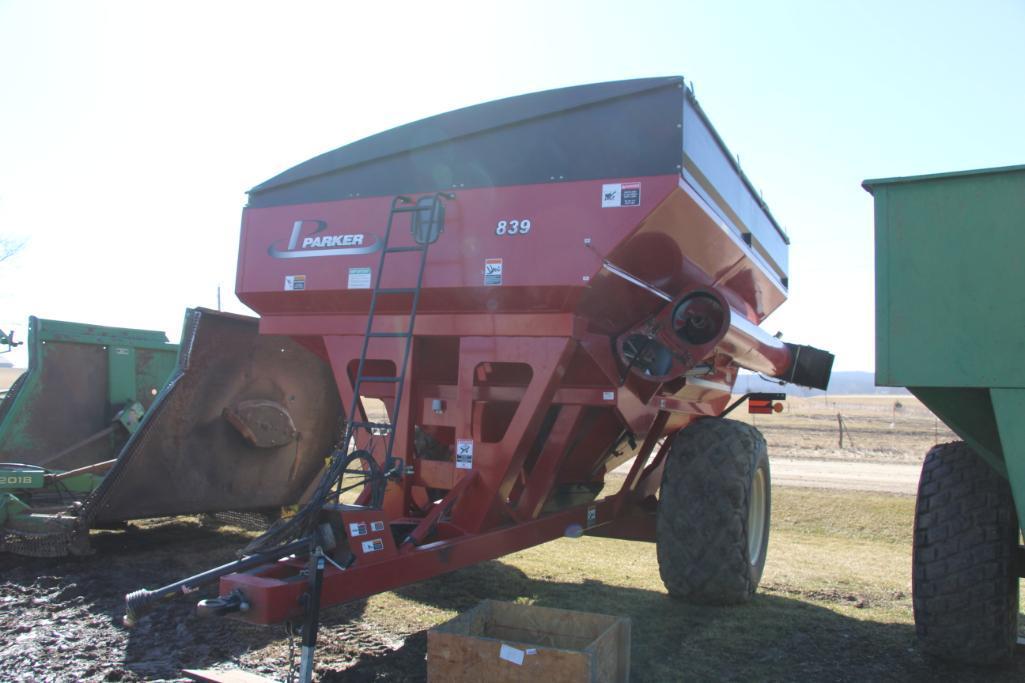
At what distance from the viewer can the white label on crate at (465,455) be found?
444cm

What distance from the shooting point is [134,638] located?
4.23 meters

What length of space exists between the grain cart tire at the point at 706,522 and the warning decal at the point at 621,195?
1.79m

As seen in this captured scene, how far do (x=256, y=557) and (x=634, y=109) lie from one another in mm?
2791

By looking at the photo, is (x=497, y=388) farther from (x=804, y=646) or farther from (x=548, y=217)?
(x=804, y=646)

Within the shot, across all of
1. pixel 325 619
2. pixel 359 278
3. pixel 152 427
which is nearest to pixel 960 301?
pixel 359 278

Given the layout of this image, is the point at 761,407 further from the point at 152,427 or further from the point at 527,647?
the point at 152,427

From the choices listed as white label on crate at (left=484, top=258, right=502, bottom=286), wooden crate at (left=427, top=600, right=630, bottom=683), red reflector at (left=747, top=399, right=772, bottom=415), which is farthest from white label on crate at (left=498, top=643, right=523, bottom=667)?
red reflector at (left=747, top=399, right=772, bottom=415)

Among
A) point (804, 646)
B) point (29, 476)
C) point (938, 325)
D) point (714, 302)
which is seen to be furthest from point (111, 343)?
point (938, 325)

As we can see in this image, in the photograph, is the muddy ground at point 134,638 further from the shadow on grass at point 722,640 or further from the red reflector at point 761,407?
the red reflector at point 761,407

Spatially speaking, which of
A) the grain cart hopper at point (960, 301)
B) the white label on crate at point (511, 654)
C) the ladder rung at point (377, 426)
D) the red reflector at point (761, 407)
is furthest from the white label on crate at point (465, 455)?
the red reflector at point (761, 407)

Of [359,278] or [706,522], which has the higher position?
[359,278]

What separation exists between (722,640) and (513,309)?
2092mm

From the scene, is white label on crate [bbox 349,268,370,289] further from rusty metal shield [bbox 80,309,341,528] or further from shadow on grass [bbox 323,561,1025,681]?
shadow on grass [bbox 323,561,1025,681]

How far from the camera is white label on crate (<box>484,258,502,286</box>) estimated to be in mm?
4320
